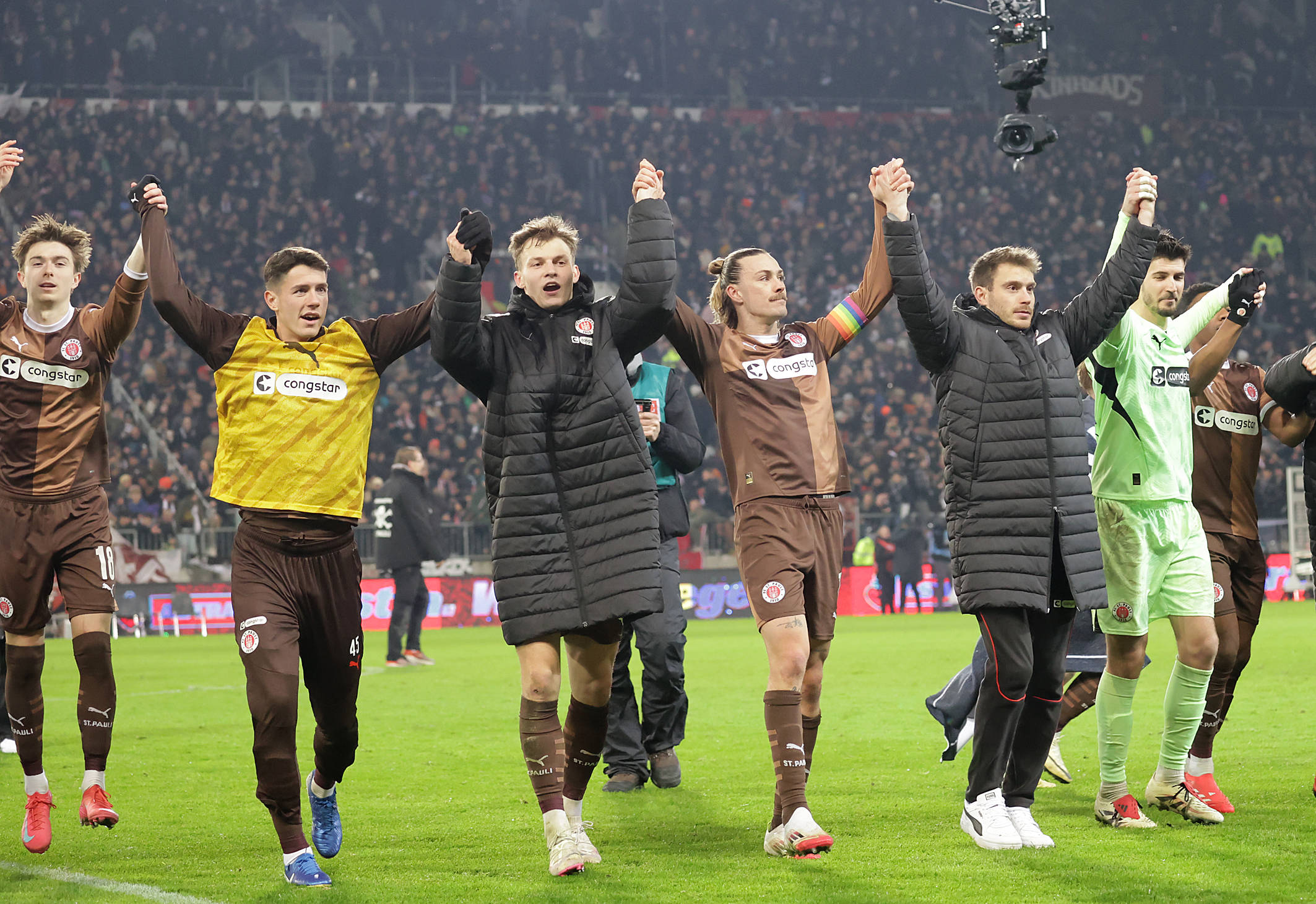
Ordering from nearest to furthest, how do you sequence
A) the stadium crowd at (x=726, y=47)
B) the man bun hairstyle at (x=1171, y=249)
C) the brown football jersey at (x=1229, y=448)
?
the man bun hairstyle at (x=1171, y=249) → the brown football jersey at (x=1229, y=448) → the stadium crowd at (x=726, y=47)

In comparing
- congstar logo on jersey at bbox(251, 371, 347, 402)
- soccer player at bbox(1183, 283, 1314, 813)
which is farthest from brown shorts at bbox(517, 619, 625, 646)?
soccer player at bbox(1183, 283, 1314, 813)

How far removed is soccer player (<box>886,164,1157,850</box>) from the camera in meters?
5.23

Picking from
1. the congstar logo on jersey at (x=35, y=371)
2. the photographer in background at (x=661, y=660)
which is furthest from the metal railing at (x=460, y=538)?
the congstar logo on jersey at (x=35, y=371)

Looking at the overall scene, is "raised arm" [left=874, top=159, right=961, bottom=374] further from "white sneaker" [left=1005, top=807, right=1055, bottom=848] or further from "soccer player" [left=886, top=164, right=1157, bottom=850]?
"white sneaker" [left=1005, top=807, right=1055, bottom=848]

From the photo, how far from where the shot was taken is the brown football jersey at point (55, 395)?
5.96 metres

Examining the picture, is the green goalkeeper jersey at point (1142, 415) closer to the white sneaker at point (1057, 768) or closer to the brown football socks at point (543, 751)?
the white sneaker at point (1057, 768)

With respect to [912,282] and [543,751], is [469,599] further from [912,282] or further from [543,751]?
[912,282]

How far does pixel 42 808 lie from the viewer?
18.2 feet

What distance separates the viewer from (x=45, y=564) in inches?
232

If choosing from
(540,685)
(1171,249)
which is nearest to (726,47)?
(1171,249)

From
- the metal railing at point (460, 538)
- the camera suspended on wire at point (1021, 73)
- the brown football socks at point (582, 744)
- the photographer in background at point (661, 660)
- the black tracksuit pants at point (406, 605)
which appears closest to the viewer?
the brown football socks at point (582, 744)

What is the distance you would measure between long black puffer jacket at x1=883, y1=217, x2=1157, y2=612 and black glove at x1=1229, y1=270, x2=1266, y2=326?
0.67 meters

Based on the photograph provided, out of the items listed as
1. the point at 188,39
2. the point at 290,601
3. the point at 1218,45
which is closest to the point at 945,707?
the point at 290,601

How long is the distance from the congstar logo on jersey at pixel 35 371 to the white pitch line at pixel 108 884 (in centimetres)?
205
